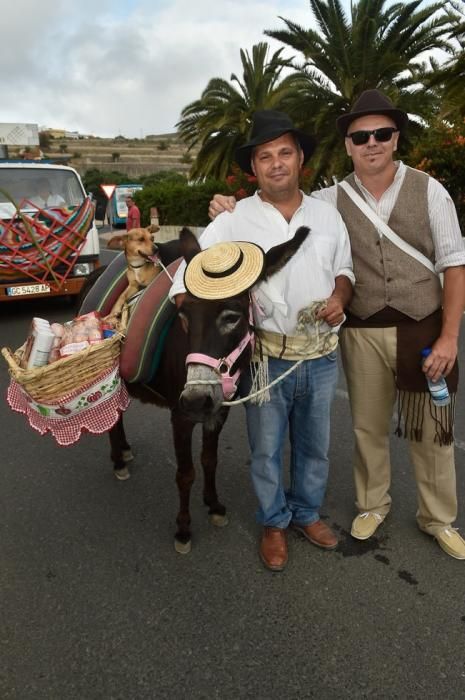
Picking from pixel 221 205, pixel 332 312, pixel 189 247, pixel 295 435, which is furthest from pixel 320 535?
pixel 221 205

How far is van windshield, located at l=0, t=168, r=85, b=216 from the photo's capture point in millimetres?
8023

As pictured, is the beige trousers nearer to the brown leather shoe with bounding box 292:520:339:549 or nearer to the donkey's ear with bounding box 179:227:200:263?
the brown leather shoe with bounding box 292:520:339:549

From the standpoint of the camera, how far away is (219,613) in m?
2.39

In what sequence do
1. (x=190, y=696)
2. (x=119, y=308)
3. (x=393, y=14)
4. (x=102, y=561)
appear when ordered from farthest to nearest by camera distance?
(x=393, y=14) < (x=119, y=308) < (x=102, y=561) < (x=190, y=696)

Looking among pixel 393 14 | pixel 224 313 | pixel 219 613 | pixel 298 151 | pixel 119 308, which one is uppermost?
pixel 393 14

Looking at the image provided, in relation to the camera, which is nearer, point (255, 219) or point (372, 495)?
point (255, 219)

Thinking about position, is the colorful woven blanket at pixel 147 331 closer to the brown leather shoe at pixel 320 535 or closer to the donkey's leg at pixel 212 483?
the donkey's leg at pixel 212 483

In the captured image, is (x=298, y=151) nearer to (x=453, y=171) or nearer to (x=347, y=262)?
(x=347, y=262)

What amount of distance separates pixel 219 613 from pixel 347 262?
5.67ft

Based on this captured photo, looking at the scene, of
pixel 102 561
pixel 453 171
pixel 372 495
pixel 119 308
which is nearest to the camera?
pixel 102 561

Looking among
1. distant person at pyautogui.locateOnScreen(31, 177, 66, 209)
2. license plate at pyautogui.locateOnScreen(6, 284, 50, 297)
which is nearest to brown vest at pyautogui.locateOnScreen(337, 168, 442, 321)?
license plate at pyautogui.locateOnScreen(6, 284, 50, 297)

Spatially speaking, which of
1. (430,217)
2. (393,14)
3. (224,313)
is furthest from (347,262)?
(393,14)

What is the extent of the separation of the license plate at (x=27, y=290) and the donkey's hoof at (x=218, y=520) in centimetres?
575

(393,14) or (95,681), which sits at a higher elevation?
(393,14)
